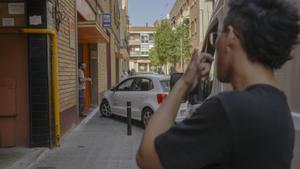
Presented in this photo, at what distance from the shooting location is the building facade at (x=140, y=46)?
424ft

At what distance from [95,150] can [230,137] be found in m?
9.31

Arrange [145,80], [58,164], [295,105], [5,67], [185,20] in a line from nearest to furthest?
[295,105] < [58,164] < [5,67] < [145,80] < [185,20]

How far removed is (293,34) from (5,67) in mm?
9181

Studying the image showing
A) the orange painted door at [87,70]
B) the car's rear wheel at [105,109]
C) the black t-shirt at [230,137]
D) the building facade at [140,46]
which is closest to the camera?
the black t-shirt at [230,137]

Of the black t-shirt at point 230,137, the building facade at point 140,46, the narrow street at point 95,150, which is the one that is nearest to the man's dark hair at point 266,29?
the black t-shirt at point 230,137

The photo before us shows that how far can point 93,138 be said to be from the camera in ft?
41.8

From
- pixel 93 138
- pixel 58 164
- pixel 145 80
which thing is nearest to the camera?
pixel 58 164

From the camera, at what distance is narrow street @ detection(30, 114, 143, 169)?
365 inches

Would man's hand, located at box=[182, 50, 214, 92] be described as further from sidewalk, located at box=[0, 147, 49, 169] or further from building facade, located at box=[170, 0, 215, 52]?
building facade, located at box=[170, 0, 215, 52]

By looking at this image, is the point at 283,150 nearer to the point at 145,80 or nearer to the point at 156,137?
the point at 156,137

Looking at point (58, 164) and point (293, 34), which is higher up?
point (293, 34)

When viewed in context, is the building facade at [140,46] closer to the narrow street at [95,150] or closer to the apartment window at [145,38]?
the apartment window at [145,38]

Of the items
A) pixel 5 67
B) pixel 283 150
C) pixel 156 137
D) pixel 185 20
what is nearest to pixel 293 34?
pixel 283 150

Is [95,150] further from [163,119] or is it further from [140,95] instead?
[163,119]
